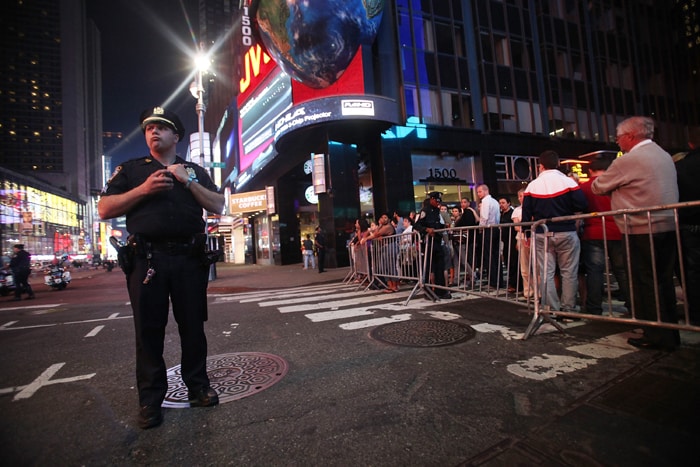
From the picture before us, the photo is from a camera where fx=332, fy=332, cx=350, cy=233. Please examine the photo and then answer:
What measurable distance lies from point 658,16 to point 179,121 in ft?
142

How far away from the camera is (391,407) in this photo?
236cm

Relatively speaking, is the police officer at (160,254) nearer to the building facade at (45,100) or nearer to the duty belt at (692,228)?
the duty belt at (692,228)

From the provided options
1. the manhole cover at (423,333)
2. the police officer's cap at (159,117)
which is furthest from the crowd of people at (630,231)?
the police officer's cap at (159,117)

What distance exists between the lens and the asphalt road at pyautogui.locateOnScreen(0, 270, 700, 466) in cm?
185

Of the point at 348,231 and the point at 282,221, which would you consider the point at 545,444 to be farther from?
the point at 282,221

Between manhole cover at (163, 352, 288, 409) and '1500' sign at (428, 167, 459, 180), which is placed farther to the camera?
'1500' sign at (428, 167, 459, 180)

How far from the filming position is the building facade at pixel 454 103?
17906 mm

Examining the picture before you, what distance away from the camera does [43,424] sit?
2381mm

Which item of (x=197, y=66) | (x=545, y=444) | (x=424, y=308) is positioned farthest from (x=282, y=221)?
(x=545, y=444)

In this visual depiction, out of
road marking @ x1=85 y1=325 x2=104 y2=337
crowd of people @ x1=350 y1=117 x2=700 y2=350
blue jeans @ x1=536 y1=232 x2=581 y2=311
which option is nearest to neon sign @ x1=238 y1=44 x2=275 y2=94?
road marking @ x1=85 y1=325 x2=104 y2=337

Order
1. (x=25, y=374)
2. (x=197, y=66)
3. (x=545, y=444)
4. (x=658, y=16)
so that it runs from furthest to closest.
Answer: (x=658, y=16)
(x=197, y=66)
(x=25, y=374)
(x=545, y=444)

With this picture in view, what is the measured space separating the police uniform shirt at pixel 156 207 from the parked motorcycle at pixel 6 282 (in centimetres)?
1576

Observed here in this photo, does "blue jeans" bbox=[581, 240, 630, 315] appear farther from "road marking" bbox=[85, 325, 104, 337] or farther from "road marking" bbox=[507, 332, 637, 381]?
"road marking" bbox=[85, 325, 104, 337]

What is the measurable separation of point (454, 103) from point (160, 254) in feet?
68.6
